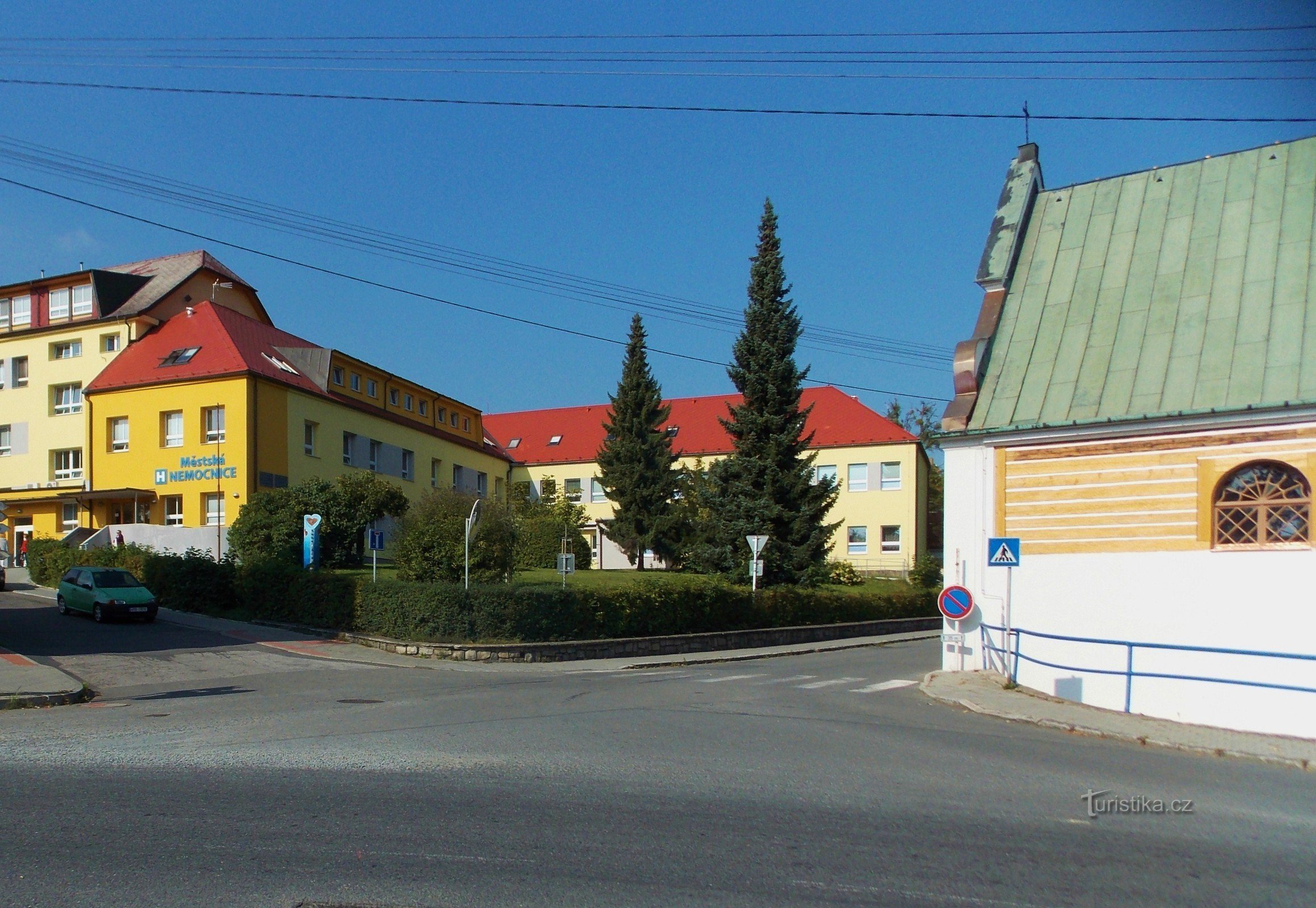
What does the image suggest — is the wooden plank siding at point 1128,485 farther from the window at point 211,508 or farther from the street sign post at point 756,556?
the window at point 211,508

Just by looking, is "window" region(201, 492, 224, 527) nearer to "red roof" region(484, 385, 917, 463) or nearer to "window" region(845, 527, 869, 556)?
"red roof" region(484, 385, 917, 463)

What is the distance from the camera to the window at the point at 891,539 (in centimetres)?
5584

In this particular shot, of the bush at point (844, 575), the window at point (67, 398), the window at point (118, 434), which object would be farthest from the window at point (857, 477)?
the window at point (67, 398)

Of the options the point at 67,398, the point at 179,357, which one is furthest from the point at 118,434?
the point at 67,398

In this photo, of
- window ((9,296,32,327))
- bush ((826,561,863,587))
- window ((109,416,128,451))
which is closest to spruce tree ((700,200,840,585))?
bush ((826,561,863,587))

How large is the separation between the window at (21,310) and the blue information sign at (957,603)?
44741mm

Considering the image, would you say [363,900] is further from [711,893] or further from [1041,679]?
[1041,679]

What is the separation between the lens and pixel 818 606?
3347 centimetres

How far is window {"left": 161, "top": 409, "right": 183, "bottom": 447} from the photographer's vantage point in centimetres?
4022

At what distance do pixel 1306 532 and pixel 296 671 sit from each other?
1712 cm

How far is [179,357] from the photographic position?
135 feet

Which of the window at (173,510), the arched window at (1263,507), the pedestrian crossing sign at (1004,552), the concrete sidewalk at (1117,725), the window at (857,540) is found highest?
the arched window at (1263,507)

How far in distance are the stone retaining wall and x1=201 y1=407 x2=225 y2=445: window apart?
668 inches

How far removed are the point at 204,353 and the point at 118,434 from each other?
204 inches
